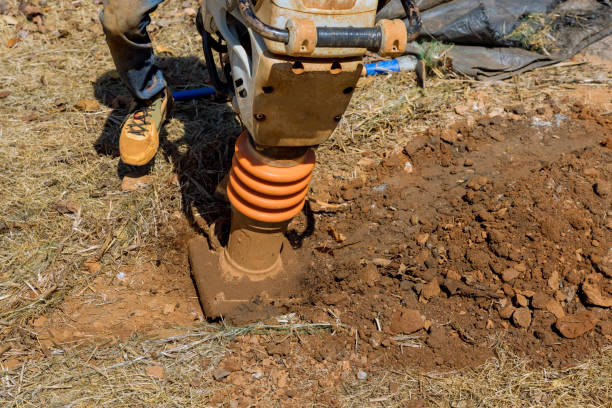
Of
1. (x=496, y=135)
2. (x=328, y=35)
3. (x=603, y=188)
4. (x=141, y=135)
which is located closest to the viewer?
(x=328, y=35)

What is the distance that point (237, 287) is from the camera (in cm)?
242

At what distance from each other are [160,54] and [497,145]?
Answer: 235 centimetres

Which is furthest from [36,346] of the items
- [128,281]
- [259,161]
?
[259,161]

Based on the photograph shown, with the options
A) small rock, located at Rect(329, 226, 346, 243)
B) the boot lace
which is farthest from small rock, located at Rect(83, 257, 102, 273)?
small rock, located at Rect(329, 226, 346, 243)

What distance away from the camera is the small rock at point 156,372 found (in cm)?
208

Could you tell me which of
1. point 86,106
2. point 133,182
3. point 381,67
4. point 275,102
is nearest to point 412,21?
point 275,102

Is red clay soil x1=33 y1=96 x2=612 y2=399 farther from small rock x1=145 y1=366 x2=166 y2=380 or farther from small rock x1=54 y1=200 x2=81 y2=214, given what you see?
small rock x1=54 y1=200 x2=81 y2=214

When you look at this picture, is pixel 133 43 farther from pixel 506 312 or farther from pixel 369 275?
pixel 506 312

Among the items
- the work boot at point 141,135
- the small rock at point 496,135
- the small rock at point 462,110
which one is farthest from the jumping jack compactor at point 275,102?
the small rock at point 462,110

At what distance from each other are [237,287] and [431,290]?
844 mm

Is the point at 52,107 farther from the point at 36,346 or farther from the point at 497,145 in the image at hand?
the point at 497,145

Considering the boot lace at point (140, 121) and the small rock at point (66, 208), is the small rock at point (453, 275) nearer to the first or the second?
the boot lace at point (140, 121)

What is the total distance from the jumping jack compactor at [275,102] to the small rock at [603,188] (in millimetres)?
1325

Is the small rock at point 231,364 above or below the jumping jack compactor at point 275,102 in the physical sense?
below
